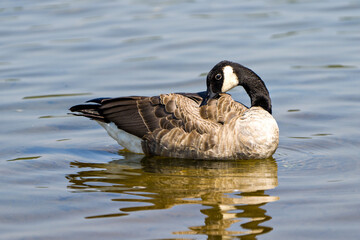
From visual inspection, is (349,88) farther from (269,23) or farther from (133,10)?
(133,10)

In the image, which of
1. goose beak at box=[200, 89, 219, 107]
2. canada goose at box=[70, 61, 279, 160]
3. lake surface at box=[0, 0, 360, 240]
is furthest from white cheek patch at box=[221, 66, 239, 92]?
lake surface at box=[0, 0, 360, 240]

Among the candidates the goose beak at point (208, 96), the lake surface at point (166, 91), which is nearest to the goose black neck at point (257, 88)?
the goose beak at point (208, 96)

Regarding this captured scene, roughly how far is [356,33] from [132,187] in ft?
32.0

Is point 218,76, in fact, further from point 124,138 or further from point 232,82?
point 124,138

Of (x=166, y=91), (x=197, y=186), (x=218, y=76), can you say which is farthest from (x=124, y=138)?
(x=166, y=91)

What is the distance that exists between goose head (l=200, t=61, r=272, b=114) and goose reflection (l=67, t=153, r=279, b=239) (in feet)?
3.22

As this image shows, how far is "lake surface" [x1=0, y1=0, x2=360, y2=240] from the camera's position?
730 centimetres

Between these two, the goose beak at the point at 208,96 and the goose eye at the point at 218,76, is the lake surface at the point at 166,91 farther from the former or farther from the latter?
the goose eye at the point at 218,76

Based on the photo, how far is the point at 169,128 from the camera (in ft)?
32.9

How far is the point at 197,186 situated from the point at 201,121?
4.89 feet

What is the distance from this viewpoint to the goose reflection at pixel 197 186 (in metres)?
7.18

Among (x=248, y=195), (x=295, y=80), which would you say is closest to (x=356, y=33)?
(x=295, y=80)

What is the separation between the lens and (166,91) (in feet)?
42.8

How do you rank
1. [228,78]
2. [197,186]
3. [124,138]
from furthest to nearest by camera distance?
[124,138], [228,78], [197,186]
